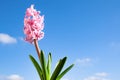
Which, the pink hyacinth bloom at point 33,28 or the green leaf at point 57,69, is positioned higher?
the pink hyacinth bloom at point 33,28

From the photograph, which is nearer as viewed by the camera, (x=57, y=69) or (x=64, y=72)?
(x=57, y=69)

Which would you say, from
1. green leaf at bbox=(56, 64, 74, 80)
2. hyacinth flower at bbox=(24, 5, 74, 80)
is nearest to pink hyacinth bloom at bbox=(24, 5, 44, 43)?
hyacinth flower at bbox=(24, 5, 74, 80)

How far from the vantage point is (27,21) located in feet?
20.2

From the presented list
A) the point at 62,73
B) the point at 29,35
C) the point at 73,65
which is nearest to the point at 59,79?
the point at 62,73

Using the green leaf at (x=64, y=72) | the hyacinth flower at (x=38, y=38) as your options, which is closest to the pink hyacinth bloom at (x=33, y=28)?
the hyacinth flower at (x=38, y=38)

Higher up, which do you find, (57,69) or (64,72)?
(64,72)

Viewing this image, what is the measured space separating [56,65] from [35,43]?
1.03 m

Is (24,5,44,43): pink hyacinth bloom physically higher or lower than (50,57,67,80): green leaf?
higher

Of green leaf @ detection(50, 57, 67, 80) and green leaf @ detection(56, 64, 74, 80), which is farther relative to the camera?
green leaf @ detection(56, 64, 74, 80)

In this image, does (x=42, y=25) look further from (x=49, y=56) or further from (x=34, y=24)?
(x=49, y=56)

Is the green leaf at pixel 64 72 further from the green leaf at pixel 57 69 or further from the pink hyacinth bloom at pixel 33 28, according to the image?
the pink hyacinth bloom at pixel 33 28

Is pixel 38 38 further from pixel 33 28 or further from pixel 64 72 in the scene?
pixel 64 72

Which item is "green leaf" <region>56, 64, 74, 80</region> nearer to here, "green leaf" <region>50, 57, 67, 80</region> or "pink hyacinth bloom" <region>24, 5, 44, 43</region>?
"green leaf" <region>50, 57, 67, 80</region>

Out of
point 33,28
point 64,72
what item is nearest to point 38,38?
point 33,28
